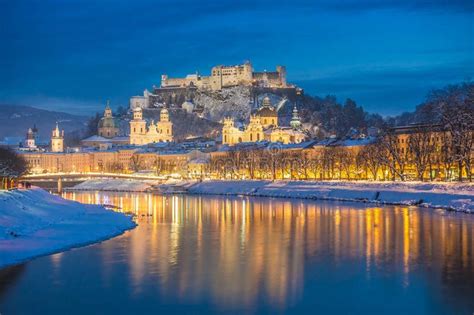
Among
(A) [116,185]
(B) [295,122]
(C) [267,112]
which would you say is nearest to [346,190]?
(A) [116,185]

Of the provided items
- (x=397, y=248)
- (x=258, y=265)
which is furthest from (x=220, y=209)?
(x=258, y=265)

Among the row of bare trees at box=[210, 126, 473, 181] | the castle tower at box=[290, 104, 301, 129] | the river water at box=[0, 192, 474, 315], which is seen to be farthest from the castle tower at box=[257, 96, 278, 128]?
the river water at box=[0, 192, 474, 315]

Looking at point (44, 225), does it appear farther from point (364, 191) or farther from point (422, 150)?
point (422, 150)

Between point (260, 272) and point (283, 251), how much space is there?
19.7 ft

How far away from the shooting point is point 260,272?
26.5 metres

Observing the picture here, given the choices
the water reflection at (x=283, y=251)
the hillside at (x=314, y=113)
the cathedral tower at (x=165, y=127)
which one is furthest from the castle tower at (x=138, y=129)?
the water reflection at (x=283, y=251)

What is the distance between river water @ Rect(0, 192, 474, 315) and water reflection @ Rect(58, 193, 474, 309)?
0.04 m

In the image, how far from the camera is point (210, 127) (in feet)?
648

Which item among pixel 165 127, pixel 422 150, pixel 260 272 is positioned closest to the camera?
pixel 260 272

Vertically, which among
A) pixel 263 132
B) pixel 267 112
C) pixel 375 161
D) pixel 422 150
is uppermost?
pixel 267 112

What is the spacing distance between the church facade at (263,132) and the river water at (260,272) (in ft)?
390

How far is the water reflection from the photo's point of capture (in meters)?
23.8

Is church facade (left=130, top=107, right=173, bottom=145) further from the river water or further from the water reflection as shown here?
the river water

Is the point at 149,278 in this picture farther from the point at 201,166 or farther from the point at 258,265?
the point at 201,166
